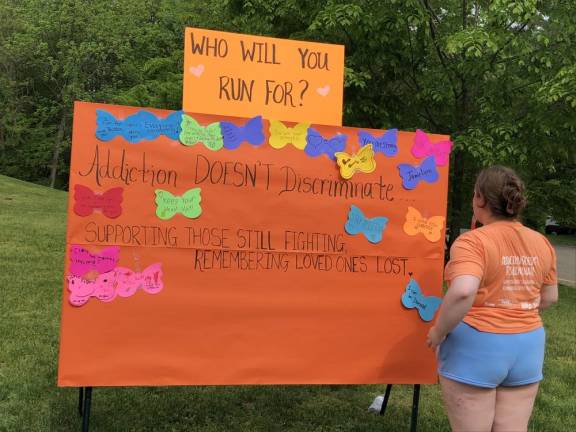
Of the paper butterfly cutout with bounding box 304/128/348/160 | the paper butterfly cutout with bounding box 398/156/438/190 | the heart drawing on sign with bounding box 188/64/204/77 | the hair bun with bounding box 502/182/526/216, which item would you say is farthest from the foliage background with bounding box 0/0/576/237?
the hair bun with bounding box 502/182/526/216

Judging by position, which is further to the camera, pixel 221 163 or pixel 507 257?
pixel 221 163

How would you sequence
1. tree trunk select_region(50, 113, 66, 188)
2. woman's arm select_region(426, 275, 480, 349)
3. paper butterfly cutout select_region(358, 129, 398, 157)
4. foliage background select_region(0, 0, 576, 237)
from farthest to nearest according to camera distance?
tree trunk select_region(50, 113, 66, 188), foliage background select_region(0, 0, 576, 237), paper butterfly cutout select_region(358, 129, 398, 157), woman's arm select_region(426, 275, 480, 349)

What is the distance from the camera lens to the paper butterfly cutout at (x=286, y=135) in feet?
9.73

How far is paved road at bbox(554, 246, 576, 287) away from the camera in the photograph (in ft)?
41.8

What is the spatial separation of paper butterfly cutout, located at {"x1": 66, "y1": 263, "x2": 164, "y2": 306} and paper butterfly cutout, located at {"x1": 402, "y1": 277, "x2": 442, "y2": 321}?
1.37m

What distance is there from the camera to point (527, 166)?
29.3 ft

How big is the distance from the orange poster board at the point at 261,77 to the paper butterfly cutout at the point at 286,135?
0.46 ft

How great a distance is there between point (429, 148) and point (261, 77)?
1.03m

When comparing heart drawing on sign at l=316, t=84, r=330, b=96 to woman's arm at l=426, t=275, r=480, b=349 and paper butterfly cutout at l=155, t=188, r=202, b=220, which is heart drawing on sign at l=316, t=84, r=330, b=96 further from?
woman's arm at l=426, t=275, r=480, b=349

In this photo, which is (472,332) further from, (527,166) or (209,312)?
(527,166)

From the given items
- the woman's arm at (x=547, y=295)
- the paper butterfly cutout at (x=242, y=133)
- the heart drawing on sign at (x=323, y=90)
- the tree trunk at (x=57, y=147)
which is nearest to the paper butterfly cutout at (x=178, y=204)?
the paper butterfly cutout at (x=242, y=133)

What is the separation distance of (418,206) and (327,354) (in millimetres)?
981

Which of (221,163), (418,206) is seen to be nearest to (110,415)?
(221,163)

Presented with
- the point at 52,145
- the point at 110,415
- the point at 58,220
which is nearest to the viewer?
the point at 110,415
